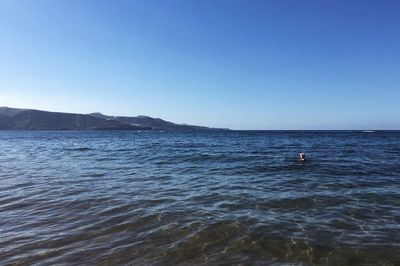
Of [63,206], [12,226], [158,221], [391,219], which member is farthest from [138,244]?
[391,219]

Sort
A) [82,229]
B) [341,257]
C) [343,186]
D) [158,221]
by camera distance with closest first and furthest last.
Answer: [341,257], [82,229], [158,221], [343,186]

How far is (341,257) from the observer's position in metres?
7.81

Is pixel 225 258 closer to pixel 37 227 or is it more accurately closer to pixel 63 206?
pixel 37 227

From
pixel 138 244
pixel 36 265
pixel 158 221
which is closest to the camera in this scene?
pixel 36 265

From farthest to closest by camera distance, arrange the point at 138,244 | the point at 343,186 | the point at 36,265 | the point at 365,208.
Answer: the point at 343,186 < the point at 365,208 < the point at 138,244 < the point at 36,265

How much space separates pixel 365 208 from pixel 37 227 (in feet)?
34.0

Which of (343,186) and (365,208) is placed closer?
(365,208)

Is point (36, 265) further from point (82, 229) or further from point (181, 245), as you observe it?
point (181, 245)

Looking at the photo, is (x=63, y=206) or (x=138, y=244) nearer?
(x=138, y=244)

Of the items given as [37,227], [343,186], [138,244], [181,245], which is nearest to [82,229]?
[37,227]

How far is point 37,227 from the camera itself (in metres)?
9.98

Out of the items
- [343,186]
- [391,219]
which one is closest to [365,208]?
[391,219]

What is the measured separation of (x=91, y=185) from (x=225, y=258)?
10.6 meters

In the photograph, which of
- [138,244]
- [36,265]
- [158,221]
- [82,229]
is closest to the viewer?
[36,265]
